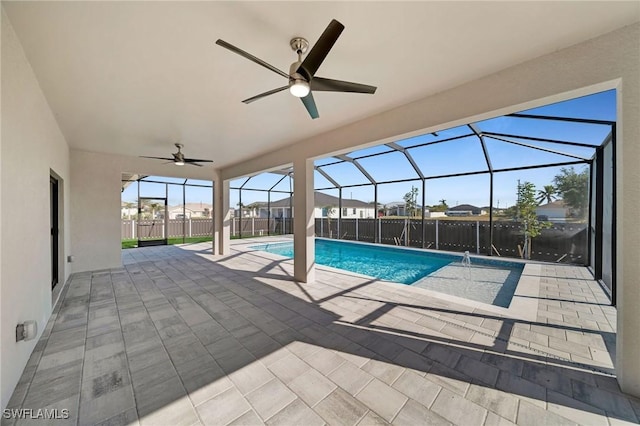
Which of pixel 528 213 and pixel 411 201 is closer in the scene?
pixel 528 213

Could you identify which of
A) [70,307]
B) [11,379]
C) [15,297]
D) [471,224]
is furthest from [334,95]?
[471,224]

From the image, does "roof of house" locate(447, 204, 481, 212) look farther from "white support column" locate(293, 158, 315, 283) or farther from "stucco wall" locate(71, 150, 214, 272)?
"stucco wall" locate(71, 150, 214, 272)

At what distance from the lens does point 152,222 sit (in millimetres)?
9695

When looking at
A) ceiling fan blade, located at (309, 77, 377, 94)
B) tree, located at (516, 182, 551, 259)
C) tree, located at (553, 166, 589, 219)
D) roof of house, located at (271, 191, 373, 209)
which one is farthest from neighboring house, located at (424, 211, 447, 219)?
ceiling fan blade, located at (309, 77, 377, 94)

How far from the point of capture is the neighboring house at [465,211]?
7.26 meters

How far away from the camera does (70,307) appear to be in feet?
10.6

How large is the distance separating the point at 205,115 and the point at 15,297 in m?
2.59

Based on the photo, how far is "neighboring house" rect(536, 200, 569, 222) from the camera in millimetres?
5631

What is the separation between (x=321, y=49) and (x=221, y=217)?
6.50 meters

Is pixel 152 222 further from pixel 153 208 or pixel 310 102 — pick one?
pixel 310 102

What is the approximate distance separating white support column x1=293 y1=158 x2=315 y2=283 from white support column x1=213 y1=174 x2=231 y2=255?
3.61 m

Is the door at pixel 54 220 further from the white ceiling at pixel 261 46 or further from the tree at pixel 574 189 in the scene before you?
the tree at pixel 574 189

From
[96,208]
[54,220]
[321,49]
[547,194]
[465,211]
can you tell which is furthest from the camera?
[465,211]

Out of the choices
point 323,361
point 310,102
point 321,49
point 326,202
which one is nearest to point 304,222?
point 310,102
